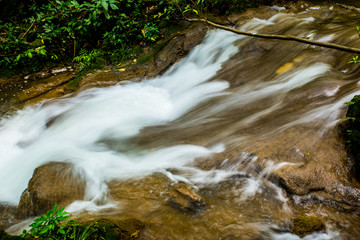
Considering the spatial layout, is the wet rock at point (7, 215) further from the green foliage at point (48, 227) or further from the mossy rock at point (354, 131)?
the mossy rock at point (354, 131)

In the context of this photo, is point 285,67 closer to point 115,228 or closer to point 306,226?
point 306,226

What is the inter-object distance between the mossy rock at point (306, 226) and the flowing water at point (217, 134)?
0.21ft

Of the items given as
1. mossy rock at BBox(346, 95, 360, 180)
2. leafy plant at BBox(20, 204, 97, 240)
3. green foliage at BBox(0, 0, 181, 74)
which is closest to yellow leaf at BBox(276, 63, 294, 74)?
mossy rock at BBox(346, 95, 360, 180)

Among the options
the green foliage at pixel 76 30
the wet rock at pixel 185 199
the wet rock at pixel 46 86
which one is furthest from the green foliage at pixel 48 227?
the green foliage at pixel 76 30

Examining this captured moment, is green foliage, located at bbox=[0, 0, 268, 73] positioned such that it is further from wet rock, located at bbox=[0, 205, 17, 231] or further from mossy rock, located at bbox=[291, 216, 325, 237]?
mossy rock, located at bbox=[291, 216, 325, 237]

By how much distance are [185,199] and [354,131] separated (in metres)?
1.86

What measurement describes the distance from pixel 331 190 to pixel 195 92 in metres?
3.15

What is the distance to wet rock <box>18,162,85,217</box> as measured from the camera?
271 cm

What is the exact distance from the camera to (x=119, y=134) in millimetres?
4145

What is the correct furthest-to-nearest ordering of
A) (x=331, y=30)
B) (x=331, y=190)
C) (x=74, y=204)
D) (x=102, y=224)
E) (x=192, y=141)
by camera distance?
(x=331, y=30)
(x=192, y=141)
(x=74, y=204)
(x=331, y=190)
(x=102, y=224)

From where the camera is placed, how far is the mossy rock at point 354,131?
2.44 meters

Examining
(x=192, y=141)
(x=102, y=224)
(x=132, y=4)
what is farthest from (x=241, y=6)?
(x=102, y=224)

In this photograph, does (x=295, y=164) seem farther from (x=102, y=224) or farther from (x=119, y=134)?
(x=119, y=134)

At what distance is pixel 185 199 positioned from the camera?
250cm
